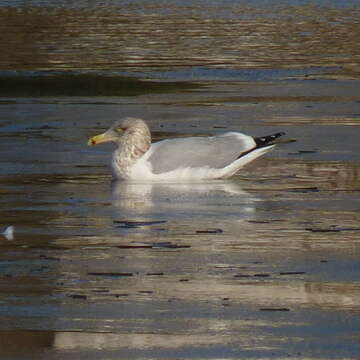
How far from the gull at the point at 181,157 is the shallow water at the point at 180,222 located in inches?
6.6

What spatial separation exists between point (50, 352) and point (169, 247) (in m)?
2.95

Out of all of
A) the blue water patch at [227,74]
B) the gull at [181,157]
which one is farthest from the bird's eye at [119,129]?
the blue water patch at [227,74]

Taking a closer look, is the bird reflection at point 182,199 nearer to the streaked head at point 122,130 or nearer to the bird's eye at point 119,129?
the streaked head at point 122,130

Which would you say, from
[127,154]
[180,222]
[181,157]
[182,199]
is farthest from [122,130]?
[180,222]

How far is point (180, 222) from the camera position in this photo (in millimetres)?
11086

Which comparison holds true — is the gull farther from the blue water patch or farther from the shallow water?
the blue water patch

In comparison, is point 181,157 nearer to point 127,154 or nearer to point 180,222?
point 127,154

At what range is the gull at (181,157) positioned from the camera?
1323cm

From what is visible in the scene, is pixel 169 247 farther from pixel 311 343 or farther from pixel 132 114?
pixel 132 114

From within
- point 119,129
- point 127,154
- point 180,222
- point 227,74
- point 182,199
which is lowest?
point 227,74

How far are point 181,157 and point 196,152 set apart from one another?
0.18 metres

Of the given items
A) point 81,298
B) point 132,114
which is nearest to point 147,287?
point 81,298

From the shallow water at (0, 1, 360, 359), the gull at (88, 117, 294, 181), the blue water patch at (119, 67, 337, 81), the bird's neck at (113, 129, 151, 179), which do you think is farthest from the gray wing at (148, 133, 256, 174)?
the blue water patch at (119, 67, 337, 81)

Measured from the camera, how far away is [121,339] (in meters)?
7.45
